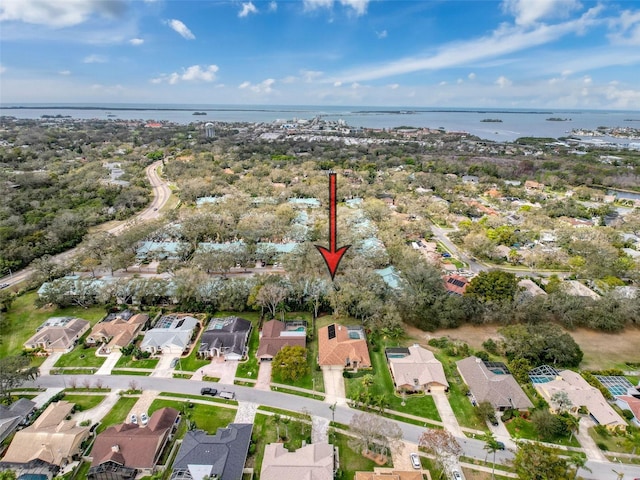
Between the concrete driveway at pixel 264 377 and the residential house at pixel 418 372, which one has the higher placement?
the residential house at pixel 418 372

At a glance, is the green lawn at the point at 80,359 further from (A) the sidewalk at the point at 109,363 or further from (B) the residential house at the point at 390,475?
(B) the residential house at the point at 390,475

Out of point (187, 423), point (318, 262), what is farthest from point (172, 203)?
point (187, 423)

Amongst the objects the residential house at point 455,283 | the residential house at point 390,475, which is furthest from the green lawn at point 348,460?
the residential house at point 455,283

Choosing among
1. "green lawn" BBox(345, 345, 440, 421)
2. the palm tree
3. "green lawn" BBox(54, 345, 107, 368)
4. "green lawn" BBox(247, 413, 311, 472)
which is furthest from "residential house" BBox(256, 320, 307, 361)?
the palm tree

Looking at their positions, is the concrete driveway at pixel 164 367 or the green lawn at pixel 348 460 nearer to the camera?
the green lawn at pixel 348 460

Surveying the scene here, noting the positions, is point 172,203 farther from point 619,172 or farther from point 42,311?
point 619,172
